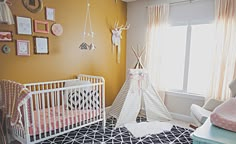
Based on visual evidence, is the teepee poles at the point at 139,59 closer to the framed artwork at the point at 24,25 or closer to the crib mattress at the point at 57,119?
the crib mattress at the point at 57,119

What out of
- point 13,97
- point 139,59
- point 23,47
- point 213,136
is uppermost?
point 23,47

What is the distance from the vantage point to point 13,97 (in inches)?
84.7

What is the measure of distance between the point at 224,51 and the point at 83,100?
7.93ft

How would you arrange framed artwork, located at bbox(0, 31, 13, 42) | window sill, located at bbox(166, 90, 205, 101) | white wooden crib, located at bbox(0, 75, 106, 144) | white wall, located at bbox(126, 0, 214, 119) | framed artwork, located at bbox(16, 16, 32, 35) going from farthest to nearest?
1. window sill, located at bbox(166, 90, 205, 101)
2. white wall, located at bbox(126, 0, 214, 119)
3. framed artwork, located at bbox(16, 16, 32, 35)
4. framed artwork, located at bbox(0, 31, 13, 42)
5. white wooden crib, located at bbox(0, 75, 106, 144)

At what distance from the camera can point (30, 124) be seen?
2188mm

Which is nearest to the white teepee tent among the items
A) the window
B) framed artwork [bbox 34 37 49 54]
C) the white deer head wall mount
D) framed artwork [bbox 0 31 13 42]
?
the window

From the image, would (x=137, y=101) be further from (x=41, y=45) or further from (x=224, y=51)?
(x=41, y=45)

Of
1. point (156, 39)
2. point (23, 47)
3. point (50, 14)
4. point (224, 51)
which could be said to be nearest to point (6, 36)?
point (23, 47)

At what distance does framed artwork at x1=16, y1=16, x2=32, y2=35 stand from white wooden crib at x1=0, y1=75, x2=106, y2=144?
80 cm

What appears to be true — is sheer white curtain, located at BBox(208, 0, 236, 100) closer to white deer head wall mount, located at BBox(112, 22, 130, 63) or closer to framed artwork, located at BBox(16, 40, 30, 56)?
white deer head wall mount, located at BBox(112, 22, 130, 63)

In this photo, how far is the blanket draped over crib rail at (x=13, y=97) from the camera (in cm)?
205

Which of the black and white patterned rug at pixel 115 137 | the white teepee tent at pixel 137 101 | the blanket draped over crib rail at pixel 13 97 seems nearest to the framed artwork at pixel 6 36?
the blanket draped over crib rail at pixel 13 97

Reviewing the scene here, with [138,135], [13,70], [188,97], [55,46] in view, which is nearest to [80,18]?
[55,46]

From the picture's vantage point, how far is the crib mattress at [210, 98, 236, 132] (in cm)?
93
